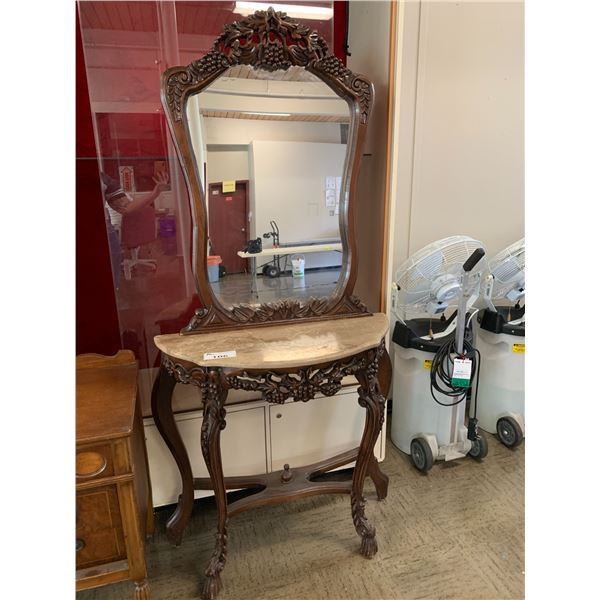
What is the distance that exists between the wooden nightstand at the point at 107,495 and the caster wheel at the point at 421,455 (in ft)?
4.25

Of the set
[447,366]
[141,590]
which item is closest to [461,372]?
[447,366]

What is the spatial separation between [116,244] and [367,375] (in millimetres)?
1101

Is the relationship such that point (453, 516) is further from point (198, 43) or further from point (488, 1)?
point (488, 1)

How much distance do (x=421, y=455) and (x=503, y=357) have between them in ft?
2.29

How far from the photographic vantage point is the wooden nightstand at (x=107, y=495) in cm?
122

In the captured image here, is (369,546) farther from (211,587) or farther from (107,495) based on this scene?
(107,495)

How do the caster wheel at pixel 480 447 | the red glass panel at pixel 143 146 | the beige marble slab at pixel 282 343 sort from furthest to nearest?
1. the caster wheel at pixel 480 447
2. the red glass panel at pixel 143 146
3. the beige marble slab at pixel 282 343

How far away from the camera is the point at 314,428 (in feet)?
6.18

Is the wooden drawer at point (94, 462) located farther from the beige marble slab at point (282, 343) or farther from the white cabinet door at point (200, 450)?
the white cabinet door at point (200, 450)

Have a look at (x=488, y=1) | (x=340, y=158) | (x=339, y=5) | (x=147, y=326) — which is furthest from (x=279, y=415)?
(x=488, y=1)

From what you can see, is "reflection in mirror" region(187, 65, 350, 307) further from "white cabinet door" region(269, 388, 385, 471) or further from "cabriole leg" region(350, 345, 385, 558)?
"white cabinet door" region(269, 388, 385, 471)

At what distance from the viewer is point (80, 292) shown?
1.99 meters

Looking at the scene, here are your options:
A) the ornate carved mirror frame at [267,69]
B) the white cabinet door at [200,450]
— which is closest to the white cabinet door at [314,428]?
the white cabinet door at [200,450]

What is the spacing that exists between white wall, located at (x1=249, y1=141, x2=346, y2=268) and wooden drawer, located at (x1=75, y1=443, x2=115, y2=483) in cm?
87
